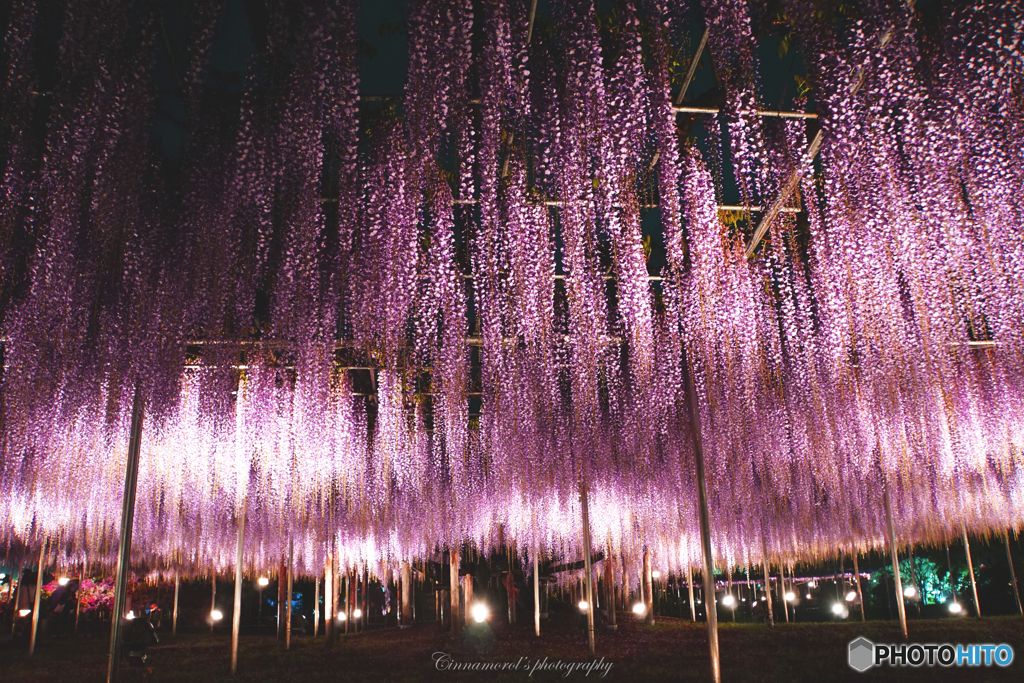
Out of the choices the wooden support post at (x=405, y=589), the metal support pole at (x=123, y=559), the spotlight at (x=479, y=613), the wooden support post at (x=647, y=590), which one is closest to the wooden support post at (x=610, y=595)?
the wooden support post at (x=647, y=590)

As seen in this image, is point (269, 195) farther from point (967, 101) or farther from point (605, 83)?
point (967, 101)

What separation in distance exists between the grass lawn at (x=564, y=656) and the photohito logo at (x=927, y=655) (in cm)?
20

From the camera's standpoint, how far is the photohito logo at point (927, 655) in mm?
7914

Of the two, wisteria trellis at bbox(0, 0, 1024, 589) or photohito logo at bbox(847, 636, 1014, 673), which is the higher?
wisteria trellis at bbox(0, 0, 1024, 589)

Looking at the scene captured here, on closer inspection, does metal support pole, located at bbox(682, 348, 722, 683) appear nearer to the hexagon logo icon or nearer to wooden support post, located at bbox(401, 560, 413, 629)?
the hexagon logo icon

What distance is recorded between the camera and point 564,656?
894 cm

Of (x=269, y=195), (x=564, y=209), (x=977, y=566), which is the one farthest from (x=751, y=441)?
(x=977, y=566)

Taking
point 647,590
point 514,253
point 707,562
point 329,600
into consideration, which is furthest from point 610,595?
point 514,253

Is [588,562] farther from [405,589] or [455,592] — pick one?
[405,589]

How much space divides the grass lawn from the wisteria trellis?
282 cm

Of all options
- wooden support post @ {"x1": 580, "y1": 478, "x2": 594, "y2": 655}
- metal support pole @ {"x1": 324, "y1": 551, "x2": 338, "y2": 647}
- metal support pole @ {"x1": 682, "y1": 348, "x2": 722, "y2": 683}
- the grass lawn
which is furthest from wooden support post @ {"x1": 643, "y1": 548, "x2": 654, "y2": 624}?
metal support pole @ {"x1": 682, "y1": 348, "x2": 722, "y2": 683}

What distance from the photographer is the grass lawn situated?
7.39 meters

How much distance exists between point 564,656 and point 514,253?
6580 millimetres

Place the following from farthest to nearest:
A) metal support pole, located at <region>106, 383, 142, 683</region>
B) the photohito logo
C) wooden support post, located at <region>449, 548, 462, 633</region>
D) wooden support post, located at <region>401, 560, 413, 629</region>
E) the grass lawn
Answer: wooden support post, located at <region>401, 560, 413, 629</region> → wooden support post, located at <region>449, 548, 462, 633</region> → the photohito logo → the grass lawn → metal support pole, located at <region>106, 383, 142, 683</region>
